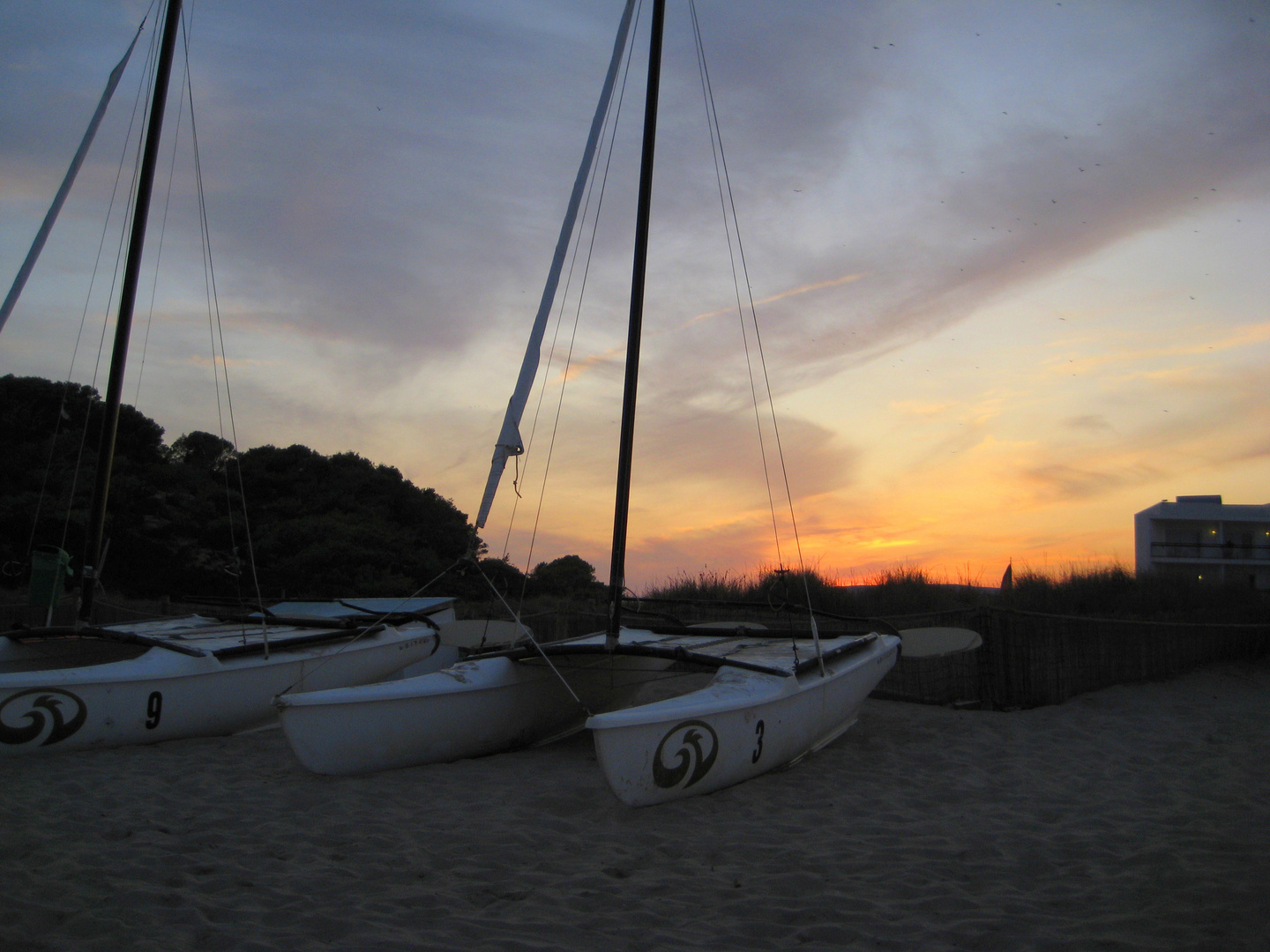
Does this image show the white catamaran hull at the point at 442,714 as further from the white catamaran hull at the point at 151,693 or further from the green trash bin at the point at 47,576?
the green trash bin at the point at 47,576

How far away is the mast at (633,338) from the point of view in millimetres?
6691

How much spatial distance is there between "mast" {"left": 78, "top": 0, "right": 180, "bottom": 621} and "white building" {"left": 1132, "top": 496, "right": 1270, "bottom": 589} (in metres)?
30.0

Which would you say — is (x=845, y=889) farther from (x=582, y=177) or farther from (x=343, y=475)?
(x=343, y=475)

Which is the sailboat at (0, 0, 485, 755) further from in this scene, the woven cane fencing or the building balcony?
the building balcony

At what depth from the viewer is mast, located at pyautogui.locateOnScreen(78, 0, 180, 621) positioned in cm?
861

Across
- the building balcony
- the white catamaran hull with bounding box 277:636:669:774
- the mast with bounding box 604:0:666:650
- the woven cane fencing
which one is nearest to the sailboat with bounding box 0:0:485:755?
the white catamaran hull with bounding box 277:636:669:774

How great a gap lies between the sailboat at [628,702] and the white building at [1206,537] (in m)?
26.0

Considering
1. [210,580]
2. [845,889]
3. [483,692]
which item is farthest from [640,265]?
[210,580]

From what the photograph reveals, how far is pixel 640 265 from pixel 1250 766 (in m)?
5.94

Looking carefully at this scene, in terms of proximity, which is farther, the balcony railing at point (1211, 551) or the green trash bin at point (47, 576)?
the balcony railing at point (1211, 551)

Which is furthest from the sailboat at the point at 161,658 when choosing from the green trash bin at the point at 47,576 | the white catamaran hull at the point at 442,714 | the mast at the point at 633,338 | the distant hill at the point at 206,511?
the distant hill at the point at 206,511

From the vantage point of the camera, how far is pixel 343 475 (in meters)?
20.3

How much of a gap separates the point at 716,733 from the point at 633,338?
11.9ft

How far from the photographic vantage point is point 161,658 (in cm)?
645
